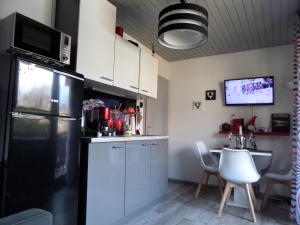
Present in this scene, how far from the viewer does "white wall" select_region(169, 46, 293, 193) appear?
3625mm

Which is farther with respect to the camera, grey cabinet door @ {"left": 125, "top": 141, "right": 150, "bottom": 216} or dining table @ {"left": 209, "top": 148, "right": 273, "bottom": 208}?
dining table @ {"left": 209, "top": 148, "right": 273, "bottom": 208}

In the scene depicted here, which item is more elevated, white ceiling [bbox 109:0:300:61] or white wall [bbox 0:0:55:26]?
white ceiling [bbox 109:0:300:61]

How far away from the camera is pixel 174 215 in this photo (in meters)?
2.68

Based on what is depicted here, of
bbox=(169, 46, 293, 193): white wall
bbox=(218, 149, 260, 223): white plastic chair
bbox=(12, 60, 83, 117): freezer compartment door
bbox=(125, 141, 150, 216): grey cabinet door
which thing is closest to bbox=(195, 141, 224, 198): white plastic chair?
bbox=(169, 46, 293, 193): white wall

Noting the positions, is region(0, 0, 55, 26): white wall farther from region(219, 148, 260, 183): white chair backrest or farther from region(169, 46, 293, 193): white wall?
region(169, 46, 293, 193): white wall

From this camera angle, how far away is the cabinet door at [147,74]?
9.96ft

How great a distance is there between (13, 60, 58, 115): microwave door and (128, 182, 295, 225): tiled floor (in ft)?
5.30

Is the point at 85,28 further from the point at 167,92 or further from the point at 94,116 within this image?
the point at 167,92

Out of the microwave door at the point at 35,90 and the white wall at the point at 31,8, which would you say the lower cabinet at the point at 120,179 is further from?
the white wall at the point at 31,8

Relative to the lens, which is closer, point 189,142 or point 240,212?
point 240,212

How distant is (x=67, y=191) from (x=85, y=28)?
1449 mm

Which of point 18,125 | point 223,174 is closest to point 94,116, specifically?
point 18,125

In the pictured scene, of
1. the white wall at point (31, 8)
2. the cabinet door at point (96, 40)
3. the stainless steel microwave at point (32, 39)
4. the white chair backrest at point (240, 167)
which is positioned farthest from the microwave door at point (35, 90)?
the white chair backrest at point (240, 167)

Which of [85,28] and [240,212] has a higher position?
[85,28]
